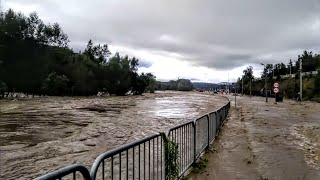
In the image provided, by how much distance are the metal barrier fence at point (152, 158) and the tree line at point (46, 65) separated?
178 ft

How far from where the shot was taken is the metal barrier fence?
12.6ft

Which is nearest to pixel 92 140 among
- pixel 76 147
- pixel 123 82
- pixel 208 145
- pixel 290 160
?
pixel 76 147

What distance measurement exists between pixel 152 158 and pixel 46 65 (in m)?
69.8

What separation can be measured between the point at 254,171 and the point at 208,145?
254cm

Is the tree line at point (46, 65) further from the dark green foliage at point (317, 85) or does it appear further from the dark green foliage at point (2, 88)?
the dark green foliage at point (317, 85)

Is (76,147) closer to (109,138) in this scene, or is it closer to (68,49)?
(109,138)

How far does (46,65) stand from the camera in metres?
72.8

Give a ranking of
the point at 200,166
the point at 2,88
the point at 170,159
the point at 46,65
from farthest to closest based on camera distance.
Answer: the point at 46,65 → the point at 2,88 → the point at 200,166 → the point at 170,159

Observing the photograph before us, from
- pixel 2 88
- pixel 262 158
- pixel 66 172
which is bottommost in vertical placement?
pixel 262 158

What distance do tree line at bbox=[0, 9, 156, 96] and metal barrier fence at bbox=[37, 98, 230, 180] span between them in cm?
5424

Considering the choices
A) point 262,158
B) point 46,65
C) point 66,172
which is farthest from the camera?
point 46,65

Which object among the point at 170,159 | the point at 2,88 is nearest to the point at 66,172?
the point at 170,159

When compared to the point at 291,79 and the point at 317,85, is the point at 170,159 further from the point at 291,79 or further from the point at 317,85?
the point at 291,79

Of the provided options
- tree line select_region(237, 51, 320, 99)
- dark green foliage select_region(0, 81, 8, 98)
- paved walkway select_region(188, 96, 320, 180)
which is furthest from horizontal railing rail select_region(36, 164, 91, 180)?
tree line select_region(237, 51, 320, 99)
